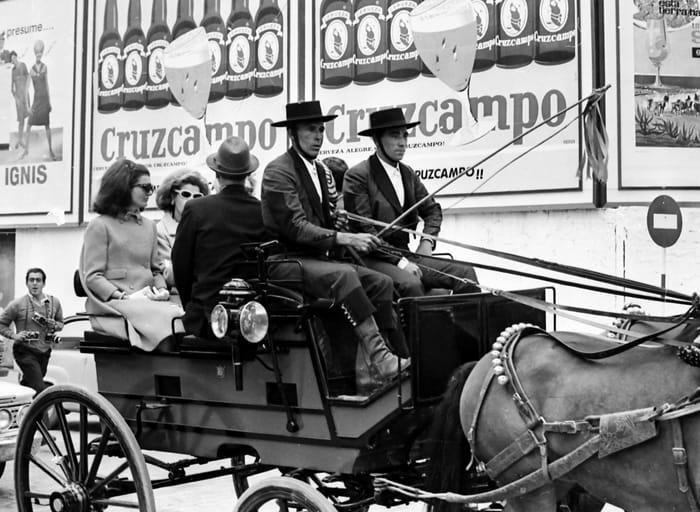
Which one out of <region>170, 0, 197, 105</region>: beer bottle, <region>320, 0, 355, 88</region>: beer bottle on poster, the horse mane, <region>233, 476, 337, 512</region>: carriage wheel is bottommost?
<region>233, 476, 337, 512</region>: carriage wheel

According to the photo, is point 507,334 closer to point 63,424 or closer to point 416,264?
point 416,264

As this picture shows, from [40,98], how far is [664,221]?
11.0m

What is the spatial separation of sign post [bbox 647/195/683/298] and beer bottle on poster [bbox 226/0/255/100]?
6.17m

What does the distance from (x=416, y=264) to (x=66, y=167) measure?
40.5 ft

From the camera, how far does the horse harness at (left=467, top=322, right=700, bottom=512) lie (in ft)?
11.1

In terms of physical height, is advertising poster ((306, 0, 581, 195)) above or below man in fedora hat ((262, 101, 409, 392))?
above

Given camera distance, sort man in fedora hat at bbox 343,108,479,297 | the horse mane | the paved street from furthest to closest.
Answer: the paved street
man in fedora hat at bbox 343,108,479,297
the horse mane

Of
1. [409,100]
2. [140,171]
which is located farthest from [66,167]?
[140,171]

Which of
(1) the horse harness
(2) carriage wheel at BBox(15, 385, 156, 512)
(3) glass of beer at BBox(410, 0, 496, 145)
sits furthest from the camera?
(3) glass of beer at BBox(410, 0, 496, 145)

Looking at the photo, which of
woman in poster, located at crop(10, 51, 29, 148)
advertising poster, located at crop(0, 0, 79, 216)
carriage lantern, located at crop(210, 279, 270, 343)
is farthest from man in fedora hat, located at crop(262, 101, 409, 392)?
woman in poster, located at crop(10, 51, 29, 148)

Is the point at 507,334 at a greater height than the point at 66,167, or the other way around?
the point at 66,167

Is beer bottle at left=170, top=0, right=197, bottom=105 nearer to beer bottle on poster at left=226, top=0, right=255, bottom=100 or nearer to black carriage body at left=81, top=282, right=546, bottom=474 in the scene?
beer bottle on poster at left=226, top=0, right=255, bottom=100

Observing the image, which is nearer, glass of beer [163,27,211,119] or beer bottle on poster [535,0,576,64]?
beer bottle on poster [535,0,576,64]

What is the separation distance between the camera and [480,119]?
1217 centimetres
